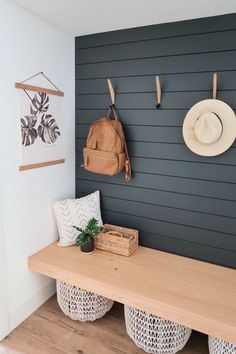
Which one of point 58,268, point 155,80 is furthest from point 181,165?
point 58,268

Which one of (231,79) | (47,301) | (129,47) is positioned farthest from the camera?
(47,301)

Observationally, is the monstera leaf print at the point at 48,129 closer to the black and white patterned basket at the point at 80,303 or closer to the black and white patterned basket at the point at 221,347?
the black and white patterned basket at the point at 80,303

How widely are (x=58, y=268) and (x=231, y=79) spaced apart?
5.52 feet

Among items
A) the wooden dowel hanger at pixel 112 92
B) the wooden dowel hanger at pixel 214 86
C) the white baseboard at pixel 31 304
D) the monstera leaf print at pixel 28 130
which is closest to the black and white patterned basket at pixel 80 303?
the white baseboard at pixel 31 304

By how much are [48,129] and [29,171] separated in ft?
1.17

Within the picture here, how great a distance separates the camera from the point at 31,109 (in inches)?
70.9

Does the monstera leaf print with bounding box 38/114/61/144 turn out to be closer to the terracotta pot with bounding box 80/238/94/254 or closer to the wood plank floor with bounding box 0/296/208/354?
the terracotta pot with bounding box 80/238/94/254

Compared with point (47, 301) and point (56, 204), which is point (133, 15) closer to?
point (56, 204)

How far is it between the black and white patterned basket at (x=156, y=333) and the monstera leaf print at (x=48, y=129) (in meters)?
1.32

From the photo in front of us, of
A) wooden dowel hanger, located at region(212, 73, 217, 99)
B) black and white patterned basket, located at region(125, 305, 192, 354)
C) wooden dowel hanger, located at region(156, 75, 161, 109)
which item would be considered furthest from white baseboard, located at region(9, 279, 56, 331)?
wooden dowel hanger, located at region(212, 73, 217, 99)

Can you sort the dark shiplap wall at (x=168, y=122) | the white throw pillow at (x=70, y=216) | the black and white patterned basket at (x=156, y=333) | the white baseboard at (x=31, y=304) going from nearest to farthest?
the black and white patterned basket at (x=156, y=333)
the dark shiplap wall at (x=168, y=122)
the white baseboard at (x=31, y=304)
the white throw pillow at (x=70, y=216)

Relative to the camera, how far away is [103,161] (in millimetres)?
1930

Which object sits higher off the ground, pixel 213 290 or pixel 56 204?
pixel 56 204

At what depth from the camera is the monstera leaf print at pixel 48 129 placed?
192 centimetres
